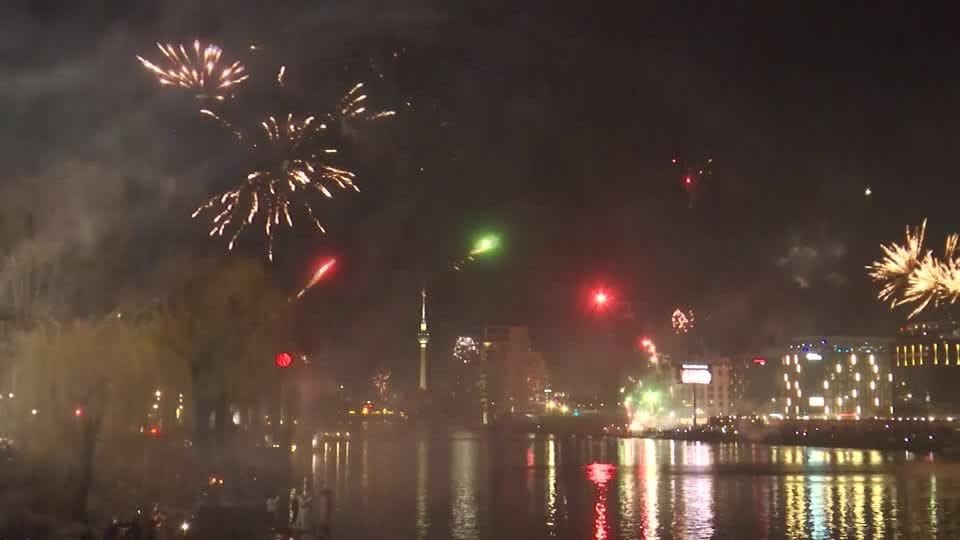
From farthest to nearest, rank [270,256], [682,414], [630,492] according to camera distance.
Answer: [682,414]
[630,492]
[270,256]

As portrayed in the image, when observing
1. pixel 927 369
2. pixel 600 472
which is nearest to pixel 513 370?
pixel 927 369

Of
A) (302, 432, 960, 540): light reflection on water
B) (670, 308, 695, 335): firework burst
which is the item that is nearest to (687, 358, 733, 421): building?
(670, 308, 695, 335): firework burst

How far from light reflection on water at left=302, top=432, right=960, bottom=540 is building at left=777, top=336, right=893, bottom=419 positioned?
9809 cm

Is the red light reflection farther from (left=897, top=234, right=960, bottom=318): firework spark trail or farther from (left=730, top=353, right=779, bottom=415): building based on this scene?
(left=730, top=353, right=779, bottom=415): building

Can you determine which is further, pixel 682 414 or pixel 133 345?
pixel 682 414

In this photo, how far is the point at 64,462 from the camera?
89.2ft

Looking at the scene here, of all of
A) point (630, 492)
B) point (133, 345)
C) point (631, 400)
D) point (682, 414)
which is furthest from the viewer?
point (682, 414)

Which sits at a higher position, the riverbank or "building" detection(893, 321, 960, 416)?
"building" detection(893, 321, 960, 416)

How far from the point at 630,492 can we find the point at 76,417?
1555 cm

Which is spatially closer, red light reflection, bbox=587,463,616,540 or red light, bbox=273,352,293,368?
red light, bbox=273,352,293,368

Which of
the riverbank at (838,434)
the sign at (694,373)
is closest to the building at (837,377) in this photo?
the sign at (694,373)

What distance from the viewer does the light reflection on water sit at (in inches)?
874

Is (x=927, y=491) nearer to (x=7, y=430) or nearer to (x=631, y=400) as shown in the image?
(x=7, y=430)

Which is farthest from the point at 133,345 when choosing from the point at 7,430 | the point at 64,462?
the point at 7,430
